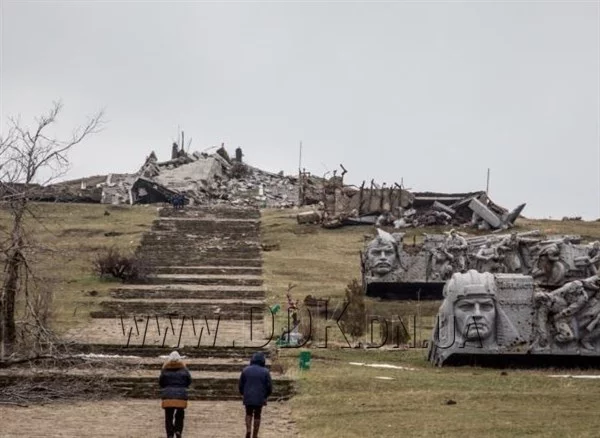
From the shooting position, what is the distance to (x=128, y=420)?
1570 centimetres

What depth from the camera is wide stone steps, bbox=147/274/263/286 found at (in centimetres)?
3488

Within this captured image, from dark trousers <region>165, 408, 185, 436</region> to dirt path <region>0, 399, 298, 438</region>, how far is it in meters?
0.93

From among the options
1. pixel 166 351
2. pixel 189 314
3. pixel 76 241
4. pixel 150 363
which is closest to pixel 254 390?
pixel 150 363

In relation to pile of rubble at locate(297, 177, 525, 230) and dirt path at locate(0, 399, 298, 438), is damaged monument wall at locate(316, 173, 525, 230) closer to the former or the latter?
pile of rubble at locate(297, 177, 525, 230)

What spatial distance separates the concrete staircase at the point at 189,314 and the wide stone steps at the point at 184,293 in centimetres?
3

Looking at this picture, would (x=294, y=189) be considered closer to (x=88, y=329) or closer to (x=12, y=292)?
(x=88, y=329)

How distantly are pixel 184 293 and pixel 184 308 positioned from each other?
238cm

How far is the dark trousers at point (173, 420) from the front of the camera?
13.6 meters

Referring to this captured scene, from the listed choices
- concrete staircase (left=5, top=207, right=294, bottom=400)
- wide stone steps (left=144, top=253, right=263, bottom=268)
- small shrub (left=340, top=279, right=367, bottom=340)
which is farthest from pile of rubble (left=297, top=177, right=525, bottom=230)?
small shrub (left=340, top=279, right=367, bottom=340)

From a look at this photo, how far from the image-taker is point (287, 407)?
1672 cm

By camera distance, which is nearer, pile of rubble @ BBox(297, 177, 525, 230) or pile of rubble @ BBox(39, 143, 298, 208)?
pile of rubble @ BBox(297, 177, 525, 230)

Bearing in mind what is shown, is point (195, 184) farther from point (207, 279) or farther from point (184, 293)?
point (184, 293)

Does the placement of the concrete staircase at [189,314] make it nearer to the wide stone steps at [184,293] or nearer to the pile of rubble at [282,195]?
the wide stone steps at [184,293]

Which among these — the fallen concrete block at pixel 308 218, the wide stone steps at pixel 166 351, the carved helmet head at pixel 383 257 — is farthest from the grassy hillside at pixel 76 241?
the carved helmet head at pixel 383 257
